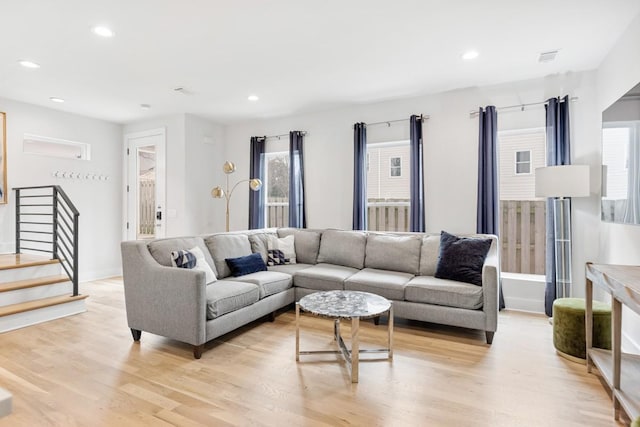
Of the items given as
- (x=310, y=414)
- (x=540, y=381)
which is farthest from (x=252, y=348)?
(x=540, y=381)

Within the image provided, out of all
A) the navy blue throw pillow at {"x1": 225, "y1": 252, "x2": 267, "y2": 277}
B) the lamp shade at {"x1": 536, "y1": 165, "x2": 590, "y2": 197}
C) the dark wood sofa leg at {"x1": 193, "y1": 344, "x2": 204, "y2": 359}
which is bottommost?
the dark wood sofa leg at {"x1": 193, "y1": 344, "x2": 204, "y2": 359}

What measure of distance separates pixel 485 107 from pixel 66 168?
6039mm

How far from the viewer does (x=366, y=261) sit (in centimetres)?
425

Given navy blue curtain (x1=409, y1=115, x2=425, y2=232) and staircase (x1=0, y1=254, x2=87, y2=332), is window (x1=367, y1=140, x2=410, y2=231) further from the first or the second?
staircase (x1=0, y1=254, x2=87, y2=332)

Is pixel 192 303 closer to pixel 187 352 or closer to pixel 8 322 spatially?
pixel 187 352

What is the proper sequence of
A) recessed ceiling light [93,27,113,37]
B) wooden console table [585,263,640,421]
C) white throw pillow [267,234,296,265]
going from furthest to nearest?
white throw pillow [267,234,296,265]
recessed ceiling light [93,27,113,37]
wooden console table [585,263,640,421]

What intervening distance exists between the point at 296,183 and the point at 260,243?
53.4 inches

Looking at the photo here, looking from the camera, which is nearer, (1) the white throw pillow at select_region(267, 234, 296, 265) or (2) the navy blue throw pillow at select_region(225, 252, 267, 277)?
(2) the navy blue throw pillow at select_region(225, 252, 267, 277)

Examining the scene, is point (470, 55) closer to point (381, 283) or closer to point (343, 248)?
point (381, 283)

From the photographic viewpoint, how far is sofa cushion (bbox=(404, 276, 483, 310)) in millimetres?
3164

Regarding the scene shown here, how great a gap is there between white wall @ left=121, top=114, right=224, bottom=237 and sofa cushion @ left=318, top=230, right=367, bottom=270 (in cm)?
240

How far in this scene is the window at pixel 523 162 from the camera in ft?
14.2

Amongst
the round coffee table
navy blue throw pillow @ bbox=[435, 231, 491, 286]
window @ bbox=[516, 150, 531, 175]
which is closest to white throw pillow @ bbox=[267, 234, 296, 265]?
the round coffee table

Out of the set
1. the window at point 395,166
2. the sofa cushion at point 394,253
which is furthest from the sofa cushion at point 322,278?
the window at point 395,166
